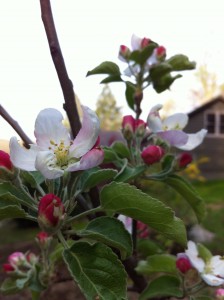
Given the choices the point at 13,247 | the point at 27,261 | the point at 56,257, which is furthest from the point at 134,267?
the point at 13,247

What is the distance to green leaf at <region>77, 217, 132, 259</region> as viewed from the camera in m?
0.66

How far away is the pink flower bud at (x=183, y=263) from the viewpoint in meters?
1.06

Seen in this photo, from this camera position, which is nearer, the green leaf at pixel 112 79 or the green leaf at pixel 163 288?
the green leaf at pixel 163 288

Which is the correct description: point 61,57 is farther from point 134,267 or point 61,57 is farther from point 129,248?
point 134,267

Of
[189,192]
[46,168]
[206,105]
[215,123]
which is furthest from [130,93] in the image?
[215,123]

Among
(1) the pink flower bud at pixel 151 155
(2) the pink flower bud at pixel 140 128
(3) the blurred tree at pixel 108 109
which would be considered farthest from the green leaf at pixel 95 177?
(3) the blurred tree at pixel 108 109

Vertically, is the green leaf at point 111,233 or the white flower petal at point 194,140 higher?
the white flower petal at point 194,140

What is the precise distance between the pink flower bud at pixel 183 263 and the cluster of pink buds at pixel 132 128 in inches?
12.3

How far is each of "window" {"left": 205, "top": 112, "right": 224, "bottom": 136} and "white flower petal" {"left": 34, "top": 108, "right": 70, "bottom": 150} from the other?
49.0 ft

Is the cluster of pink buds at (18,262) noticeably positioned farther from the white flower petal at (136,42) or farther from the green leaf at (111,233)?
the white flower petal at (136,42)

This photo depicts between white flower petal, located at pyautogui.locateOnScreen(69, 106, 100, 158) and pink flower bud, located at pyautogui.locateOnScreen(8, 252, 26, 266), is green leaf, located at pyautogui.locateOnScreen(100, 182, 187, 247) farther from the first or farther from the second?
pink flower bud, located at pyautogui.locateOnScreen(8, 252, 26, 266)

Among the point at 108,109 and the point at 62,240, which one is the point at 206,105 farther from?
the point at 62,240

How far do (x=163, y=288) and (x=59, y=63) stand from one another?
24.1 inches

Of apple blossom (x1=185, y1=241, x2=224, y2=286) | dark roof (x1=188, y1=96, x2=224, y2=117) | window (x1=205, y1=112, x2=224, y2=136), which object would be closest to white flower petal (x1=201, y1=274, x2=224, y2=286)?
apple blossom (x1=185, y1=241, x2=224, y2=286)
